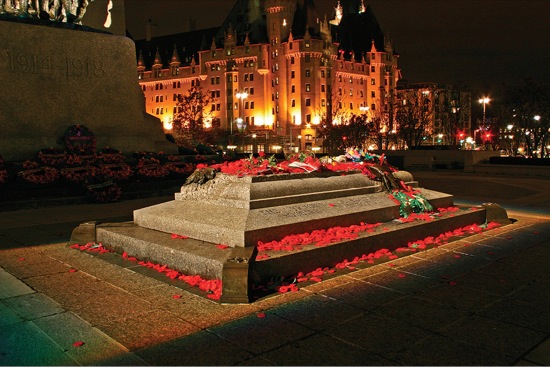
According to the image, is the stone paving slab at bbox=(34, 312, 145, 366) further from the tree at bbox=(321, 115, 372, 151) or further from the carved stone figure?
the tree at bbox=(321, 115, 372, 151)

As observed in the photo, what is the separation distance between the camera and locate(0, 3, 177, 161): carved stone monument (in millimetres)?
15859

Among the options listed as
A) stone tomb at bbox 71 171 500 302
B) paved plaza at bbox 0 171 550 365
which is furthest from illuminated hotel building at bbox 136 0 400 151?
paved plaza at bbox 0 171 550 365

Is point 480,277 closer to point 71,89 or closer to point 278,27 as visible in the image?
point 71,89

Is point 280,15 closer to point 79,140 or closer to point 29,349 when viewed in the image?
point 79,140

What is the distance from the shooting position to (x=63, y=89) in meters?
16.8

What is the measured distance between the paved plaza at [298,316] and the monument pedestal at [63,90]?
9.25 meters

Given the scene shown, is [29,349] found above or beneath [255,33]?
beneath

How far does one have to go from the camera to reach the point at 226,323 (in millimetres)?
5047

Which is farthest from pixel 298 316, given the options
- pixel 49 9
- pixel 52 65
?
pixel 49 9

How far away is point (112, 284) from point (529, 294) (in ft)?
16.2

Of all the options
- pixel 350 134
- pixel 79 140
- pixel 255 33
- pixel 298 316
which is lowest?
pixel 298 316

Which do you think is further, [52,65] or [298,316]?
[52,65]

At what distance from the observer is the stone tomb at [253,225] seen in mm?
6359

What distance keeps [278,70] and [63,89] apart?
9118 centimetres
